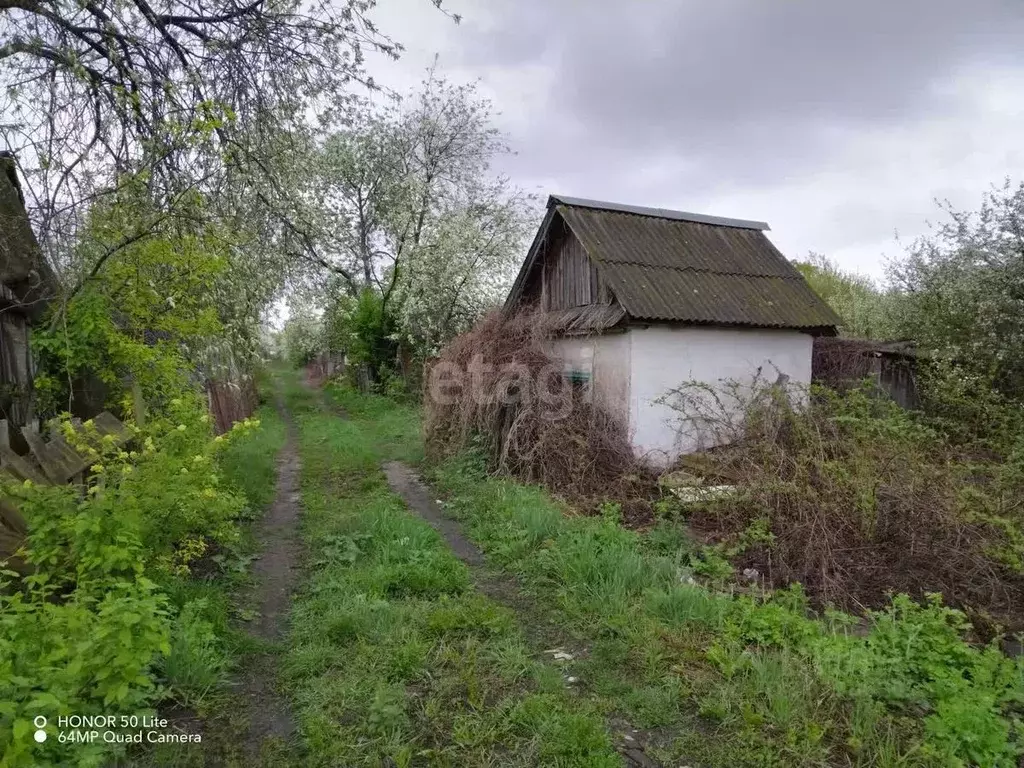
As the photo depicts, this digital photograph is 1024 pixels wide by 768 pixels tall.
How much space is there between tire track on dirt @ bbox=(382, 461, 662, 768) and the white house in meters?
3.24

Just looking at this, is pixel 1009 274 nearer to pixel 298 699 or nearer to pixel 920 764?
pixel 920 764

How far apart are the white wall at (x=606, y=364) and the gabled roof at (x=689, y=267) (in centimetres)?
76

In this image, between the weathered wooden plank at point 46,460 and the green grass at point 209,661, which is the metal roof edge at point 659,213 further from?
the weathered wooden plank at point 46,460

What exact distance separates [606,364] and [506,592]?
17.9 ft

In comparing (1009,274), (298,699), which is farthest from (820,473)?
(1009,274)

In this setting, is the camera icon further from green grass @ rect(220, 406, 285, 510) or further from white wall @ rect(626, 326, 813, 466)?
white wall @ rect(626, 326, 813, 466)

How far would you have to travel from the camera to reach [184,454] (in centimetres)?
500

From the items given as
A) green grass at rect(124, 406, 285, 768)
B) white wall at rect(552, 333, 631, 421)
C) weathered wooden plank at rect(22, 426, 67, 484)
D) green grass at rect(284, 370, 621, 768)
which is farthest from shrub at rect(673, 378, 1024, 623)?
weathered wooden plank at rect(22, 426, 67, 484)

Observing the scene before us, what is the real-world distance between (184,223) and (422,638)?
4602 mm

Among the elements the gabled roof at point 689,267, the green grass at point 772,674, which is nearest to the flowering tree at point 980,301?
the gabled roof at point 689,267

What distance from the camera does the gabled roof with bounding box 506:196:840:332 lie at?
977 cm

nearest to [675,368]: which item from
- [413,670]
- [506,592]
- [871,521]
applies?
[871,521]

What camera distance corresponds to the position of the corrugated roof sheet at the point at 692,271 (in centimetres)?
974

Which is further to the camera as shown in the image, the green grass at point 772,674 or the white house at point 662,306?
the white house at point 662,306
